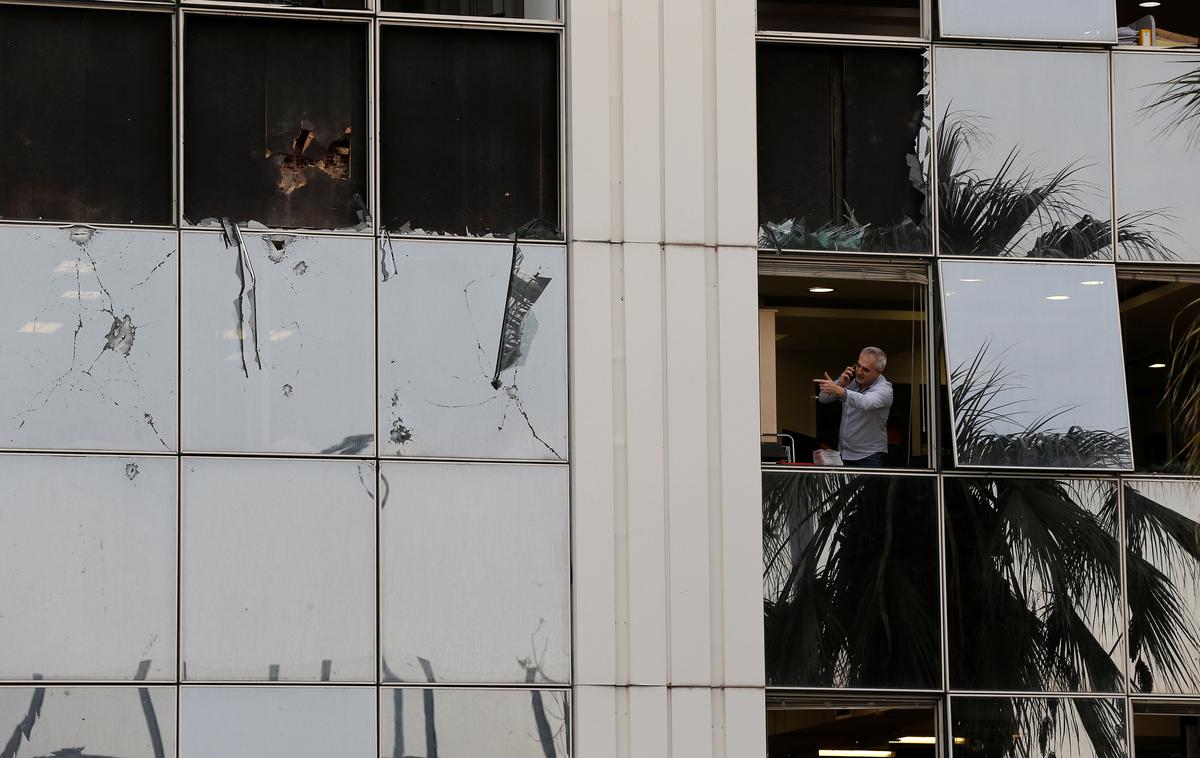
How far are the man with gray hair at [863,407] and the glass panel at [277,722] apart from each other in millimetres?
3926

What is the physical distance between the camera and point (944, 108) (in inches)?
523

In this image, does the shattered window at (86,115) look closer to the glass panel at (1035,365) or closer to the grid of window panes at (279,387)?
the grid of window panes at (279,387)

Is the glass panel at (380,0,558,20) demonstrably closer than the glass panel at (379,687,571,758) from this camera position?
No

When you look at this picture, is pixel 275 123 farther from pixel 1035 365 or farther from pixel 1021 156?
pixel 1035 365

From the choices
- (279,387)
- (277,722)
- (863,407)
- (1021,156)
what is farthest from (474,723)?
(1021,156)

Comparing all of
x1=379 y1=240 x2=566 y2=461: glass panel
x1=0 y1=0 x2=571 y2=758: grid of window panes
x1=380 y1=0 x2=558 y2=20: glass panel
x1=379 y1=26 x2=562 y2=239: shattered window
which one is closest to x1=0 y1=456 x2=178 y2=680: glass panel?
x1=0 y1=0 x2=571 y2=758: grid of window panes

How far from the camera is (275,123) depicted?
12625 mm

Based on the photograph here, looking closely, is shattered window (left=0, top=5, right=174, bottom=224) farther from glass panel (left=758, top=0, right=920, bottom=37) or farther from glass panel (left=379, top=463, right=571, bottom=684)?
glass panel (left=758, top=0, right=920, bottom=37)

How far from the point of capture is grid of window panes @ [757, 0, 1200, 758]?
41.7 ft

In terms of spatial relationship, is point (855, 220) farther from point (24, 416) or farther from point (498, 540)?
point (24, 416)

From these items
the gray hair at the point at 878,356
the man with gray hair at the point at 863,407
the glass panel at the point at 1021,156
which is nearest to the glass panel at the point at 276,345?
the man with gray hair at the point at 863,407

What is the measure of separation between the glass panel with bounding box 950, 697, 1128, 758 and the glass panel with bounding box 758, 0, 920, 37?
5.05 metres

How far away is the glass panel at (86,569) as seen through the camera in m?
11.8

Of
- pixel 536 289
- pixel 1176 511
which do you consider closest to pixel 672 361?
pixel 536 289
